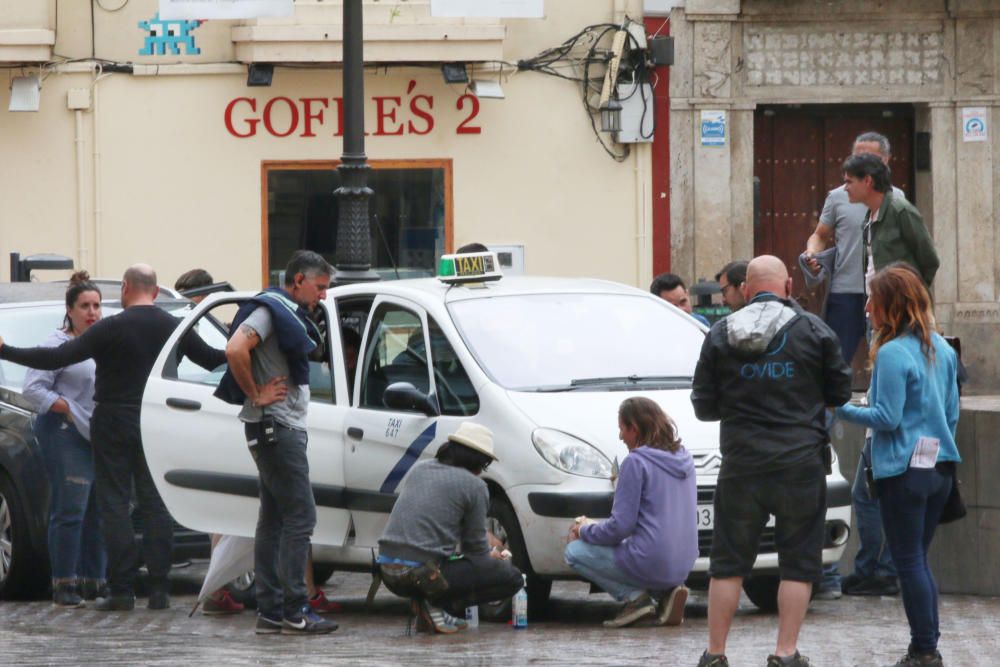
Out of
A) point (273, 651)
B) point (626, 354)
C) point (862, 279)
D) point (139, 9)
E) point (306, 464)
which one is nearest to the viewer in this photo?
point (273, 651)

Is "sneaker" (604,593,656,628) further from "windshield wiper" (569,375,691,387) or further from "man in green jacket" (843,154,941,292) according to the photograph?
"man in green jacket" (843,154,941,292)

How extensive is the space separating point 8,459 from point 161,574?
1.20 meters

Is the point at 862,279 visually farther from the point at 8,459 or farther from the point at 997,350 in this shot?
the point at 997,350

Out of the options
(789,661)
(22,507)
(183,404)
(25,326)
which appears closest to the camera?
(789,661)

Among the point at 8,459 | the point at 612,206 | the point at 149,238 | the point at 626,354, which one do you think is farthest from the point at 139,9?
the point at 626,354

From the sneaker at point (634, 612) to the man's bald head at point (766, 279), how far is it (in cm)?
191

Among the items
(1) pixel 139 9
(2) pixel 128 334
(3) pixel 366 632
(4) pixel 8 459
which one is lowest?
(3) pixel 366 632

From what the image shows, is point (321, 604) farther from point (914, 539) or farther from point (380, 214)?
point (380, 214)

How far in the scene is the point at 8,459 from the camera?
1134cm

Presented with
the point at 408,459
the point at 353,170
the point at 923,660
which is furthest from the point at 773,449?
the point at 353,170

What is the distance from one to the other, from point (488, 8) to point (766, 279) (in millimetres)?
8784

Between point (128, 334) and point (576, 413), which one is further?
point (128, 334)

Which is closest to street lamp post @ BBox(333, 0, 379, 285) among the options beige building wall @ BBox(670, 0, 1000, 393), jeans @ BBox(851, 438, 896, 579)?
jeans @ BBox(851, 438, 896, 579)

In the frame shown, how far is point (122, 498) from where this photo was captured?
35.4ft
